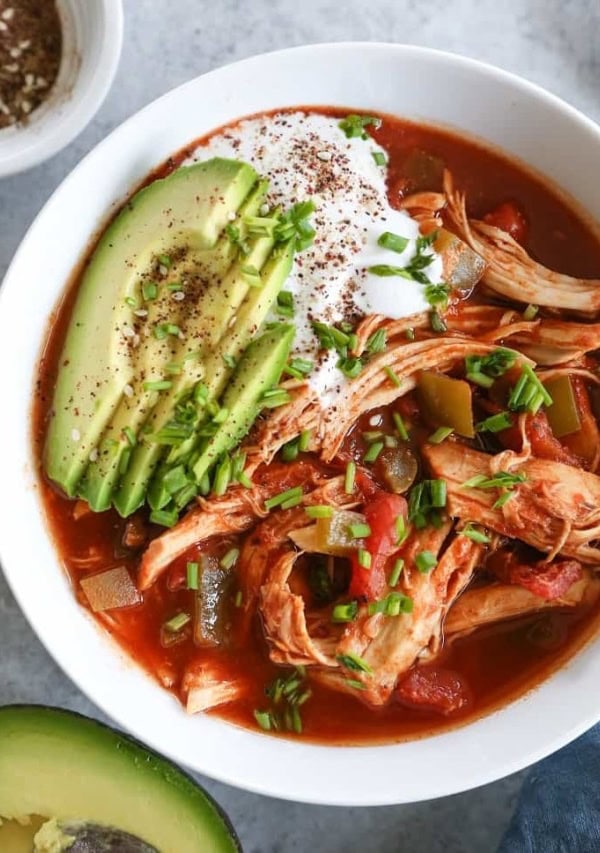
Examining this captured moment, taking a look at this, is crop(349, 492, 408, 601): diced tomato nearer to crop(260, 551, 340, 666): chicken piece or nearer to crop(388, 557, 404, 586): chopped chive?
crop(388, 557, 404, 586): chopped chive

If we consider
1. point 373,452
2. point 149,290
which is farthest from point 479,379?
point 149,290

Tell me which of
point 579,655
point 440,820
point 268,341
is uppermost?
point 268,341

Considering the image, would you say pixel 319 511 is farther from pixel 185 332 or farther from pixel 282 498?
pixel 185 332

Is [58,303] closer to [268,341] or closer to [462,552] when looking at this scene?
[268,341]

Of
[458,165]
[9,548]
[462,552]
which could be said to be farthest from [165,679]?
[458,165]

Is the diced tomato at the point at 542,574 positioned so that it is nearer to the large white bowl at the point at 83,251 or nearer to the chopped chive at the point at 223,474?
the large white bowl at the point at 83,251
